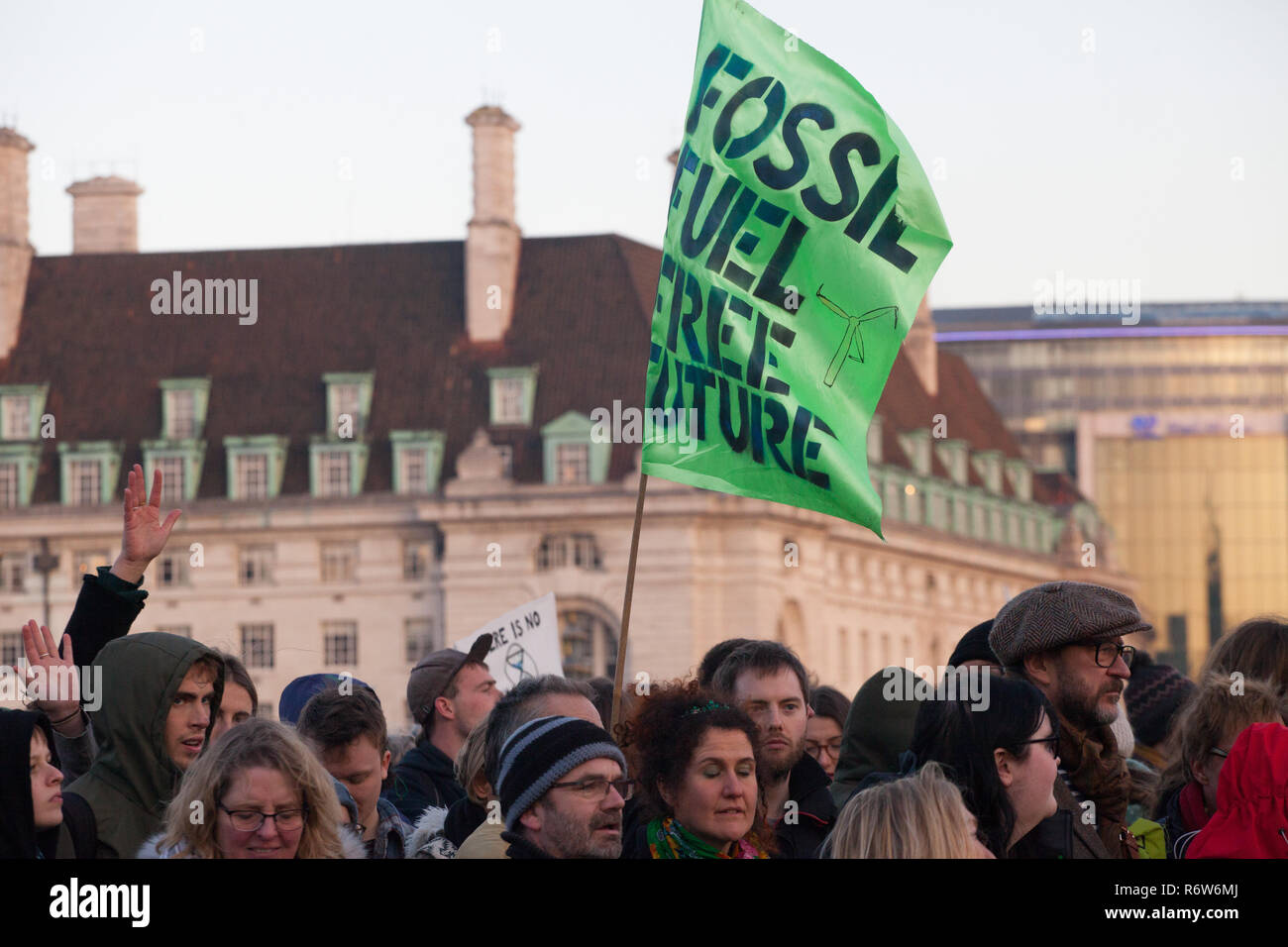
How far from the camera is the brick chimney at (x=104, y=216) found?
79.2 meters

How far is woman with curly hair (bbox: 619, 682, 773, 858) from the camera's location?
6461 mm

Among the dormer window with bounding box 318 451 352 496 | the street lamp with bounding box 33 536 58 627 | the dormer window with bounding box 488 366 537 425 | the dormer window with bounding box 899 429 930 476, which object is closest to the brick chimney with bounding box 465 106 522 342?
the dormer window with bounding box 488 366 537 425

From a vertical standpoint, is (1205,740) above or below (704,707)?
below

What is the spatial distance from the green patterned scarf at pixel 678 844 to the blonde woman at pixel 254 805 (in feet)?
2.70

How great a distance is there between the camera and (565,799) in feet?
19.9

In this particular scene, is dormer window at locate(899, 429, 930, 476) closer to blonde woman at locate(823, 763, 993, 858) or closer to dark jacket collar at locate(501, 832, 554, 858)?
dark jacket collar at locate(501, 832, 554, 858)

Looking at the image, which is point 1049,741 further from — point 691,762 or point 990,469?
point 990,469

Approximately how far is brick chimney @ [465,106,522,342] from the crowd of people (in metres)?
66.6

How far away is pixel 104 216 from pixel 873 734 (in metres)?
74.4

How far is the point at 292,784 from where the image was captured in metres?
6.20

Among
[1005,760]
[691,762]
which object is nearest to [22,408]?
[691,762]

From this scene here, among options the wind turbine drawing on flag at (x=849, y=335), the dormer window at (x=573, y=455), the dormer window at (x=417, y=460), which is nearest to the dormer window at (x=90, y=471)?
the dormer window at (x=417, y=460)
